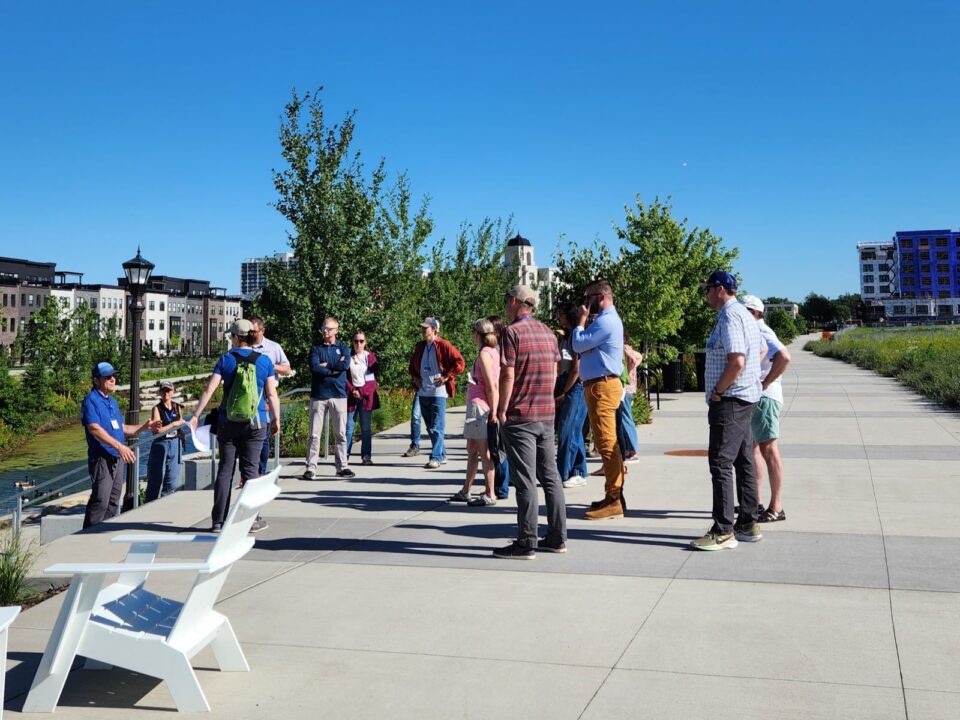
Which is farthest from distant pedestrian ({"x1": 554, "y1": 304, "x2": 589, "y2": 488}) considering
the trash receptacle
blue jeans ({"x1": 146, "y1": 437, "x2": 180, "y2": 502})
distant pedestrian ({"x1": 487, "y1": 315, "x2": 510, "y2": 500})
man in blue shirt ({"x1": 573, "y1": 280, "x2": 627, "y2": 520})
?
the trash receptacle

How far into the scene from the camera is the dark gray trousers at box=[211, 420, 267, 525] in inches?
294

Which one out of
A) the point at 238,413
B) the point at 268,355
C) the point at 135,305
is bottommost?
the point at 238,413

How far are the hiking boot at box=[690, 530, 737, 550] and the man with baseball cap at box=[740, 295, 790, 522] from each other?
84cm

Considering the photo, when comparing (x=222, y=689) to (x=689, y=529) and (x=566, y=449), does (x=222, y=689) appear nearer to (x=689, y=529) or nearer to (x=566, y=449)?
(x=689, y=529)

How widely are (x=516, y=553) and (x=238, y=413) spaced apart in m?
2.59

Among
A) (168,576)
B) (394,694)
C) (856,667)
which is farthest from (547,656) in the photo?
(168,576)

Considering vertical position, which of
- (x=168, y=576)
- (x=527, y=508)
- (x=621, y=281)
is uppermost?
(x=621, y=281)

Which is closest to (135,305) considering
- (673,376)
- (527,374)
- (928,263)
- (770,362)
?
(527,374)

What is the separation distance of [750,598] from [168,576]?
3.85 metres

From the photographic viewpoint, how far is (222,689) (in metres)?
4.06

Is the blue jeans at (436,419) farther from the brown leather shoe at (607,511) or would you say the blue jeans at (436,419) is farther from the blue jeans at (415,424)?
the brown leather shoe at (607,511)

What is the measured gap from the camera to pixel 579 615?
504 centimetres

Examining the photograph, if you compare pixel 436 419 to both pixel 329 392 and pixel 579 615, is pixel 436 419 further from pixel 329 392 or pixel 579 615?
pixel 579 615

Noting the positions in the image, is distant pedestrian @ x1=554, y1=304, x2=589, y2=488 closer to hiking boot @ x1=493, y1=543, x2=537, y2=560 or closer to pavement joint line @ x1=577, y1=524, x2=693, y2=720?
hiking boot @ x1=493, y1=543, x2=537, y2=560
